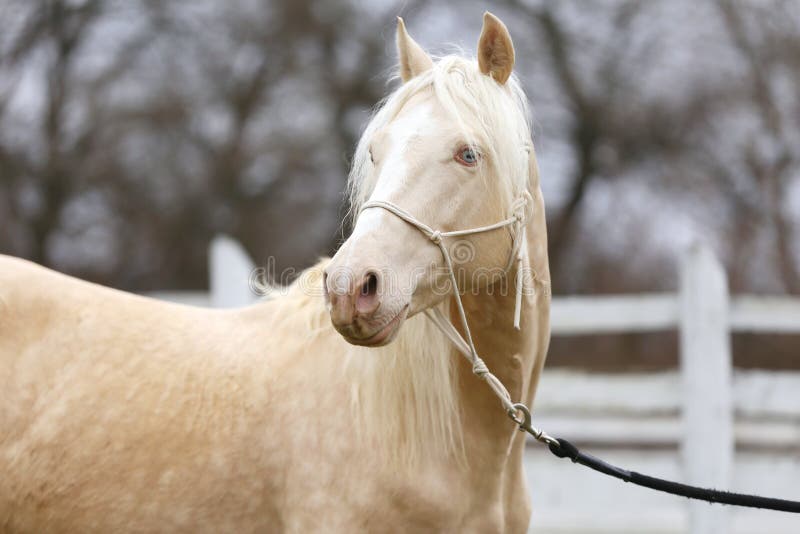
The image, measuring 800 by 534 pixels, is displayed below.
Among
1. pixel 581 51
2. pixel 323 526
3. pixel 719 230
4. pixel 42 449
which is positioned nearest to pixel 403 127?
pixel 323 526

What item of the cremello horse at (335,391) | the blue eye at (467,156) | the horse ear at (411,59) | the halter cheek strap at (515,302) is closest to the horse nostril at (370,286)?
the cremello horse at (335,391)

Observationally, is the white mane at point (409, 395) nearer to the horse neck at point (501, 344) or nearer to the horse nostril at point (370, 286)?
the horse neck at point (501, 344)

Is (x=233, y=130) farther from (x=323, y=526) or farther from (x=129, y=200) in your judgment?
(x=323, y=526)

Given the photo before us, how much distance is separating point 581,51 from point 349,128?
362 centimetres

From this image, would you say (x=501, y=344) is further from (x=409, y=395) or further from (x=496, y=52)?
(x=496, y=52)

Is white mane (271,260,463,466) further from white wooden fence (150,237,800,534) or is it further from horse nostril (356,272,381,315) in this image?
white wooden fence (150,237,800,534)

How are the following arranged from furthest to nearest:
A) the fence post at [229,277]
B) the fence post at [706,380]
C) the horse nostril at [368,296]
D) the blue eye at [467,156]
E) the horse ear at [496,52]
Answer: the fence post at [229,277] < the fence post at [706,380] < the horse ear at [496,52] < the blue eye at [467,156] < the horse nostril at [368,296]

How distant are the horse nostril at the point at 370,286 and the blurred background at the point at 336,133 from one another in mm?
6929

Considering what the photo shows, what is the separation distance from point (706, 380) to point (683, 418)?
25cm

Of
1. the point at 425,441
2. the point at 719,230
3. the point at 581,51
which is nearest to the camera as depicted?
the point at 425,441

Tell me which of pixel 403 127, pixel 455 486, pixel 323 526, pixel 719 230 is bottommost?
pixel 323 526

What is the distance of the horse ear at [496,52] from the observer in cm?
217

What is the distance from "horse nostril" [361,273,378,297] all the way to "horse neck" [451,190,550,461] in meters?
0.46

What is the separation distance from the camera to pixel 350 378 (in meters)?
2.36
